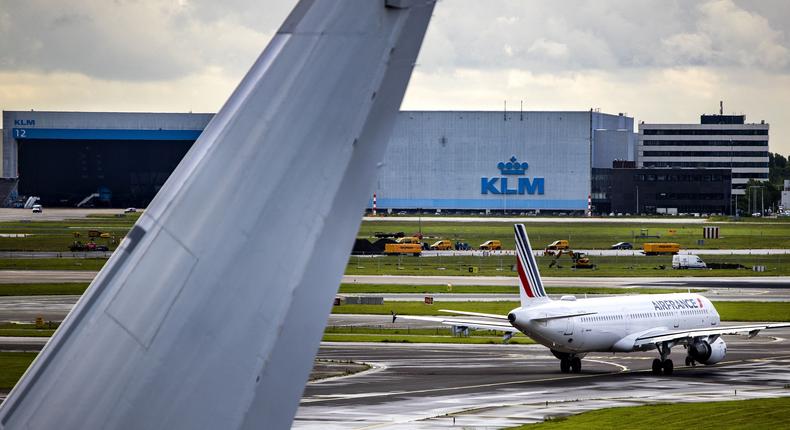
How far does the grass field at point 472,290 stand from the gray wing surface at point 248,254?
83.8 m

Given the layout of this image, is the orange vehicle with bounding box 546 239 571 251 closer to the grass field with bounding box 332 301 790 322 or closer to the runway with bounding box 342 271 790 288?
the runway with bounding box 342 271 790 288

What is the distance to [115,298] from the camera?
6.89m

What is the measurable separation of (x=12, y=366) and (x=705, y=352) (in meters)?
32.2

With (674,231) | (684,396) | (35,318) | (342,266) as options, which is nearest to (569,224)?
(674,231)

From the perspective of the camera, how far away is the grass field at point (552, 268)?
4432 inches

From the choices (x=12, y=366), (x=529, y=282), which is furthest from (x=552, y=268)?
(x=12, y=366)

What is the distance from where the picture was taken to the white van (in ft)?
393

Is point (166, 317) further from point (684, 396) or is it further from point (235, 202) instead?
point (684, 396)

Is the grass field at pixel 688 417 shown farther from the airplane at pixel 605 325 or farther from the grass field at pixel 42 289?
the grass field at pixel 42 289

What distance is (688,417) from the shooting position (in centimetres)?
3981

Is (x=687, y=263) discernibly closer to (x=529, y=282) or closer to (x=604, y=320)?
(x=604, y=320)

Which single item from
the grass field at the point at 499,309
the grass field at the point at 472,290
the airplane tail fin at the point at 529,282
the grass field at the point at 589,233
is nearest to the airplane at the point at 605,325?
the airplane tail fin at the point at 529,282

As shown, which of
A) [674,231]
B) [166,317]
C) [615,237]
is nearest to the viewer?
[166,317]

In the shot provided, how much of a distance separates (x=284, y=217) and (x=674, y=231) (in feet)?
→ 585
